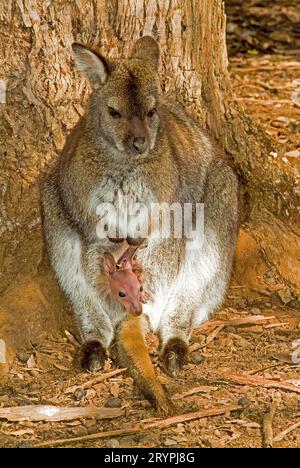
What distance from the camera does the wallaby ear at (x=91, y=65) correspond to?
16.0 feet

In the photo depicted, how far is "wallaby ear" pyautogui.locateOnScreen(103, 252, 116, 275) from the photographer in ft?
17.1

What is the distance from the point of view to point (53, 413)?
4.67 meters

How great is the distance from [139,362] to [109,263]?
65cm

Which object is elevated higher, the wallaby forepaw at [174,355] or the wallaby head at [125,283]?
the wallaby head at [125,283]

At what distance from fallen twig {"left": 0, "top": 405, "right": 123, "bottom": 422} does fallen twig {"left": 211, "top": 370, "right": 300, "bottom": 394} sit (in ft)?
A: 2.27

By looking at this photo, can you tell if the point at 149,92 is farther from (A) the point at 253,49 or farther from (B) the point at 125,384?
(A) the point at 253,49

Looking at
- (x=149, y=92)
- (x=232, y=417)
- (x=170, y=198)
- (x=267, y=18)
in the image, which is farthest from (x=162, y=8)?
(x=267, y=18)

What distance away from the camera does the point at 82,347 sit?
522 cm

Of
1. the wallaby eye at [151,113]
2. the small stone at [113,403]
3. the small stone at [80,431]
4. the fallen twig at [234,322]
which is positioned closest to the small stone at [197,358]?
the fallen twig at [234,322]

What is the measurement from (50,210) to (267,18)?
18.9 feet

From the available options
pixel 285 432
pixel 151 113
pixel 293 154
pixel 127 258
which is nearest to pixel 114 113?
pixel 151 113

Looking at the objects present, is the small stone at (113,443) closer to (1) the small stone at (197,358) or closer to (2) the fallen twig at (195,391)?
(2) the fallen twig at (195,391)

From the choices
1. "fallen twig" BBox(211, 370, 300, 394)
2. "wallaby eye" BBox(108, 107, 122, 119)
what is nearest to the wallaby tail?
"fallen twig" BBox(211, 370, 300, 394)

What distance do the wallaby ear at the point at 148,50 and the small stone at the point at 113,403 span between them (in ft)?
6.32
